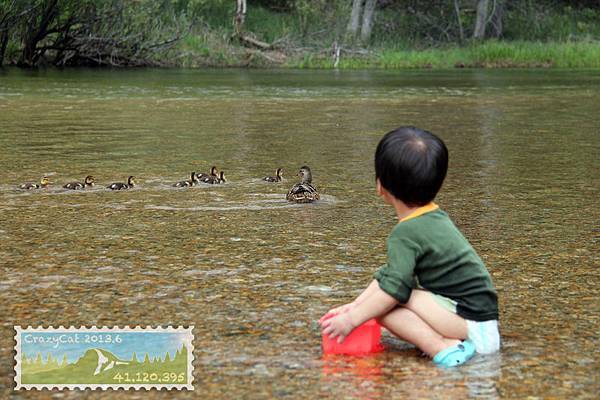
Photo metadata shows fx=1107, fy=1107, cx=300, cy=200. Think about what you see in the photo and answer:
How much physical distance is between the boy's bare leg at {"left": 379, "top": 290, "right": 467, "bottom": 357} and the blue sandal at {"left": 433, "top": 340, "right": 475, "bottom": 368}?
1.9 inches

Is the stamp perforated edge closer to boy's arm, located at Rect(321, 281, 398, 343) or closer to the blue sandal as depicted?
boy's arm, located at Rect(321, 281, 398, 343)

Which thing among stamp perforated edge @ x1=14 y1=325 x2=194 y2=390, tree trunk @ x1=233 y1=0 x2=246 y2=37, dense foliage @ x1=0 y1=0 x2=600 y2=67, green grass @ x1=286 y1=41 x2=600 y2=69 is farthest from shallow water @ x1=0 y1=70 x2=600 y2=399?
tree trunk @ x1=233 y1=0 x2=246 y2=37

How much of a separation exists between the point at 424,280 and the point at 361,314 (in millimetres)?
342

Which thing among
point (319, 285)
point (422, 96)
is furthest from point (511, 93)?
point (319, 285)

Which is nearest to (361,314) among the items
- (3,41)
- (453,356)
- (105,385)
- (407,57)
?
(453,356)

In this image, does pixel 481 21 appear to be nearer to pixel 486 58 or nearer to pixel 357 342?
pixel 486 58

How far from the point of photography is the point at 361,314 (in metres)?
4.68

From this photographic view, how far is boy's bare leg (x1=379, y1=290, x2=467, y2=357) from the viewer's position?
471 cm

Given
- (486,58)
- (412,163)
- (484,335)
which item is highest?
(412,163)

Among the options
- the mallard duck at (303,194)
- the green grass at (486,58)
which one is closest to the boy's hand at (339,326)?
the mallard duck at (303,194)

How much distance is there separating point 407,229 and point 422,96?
1929 centimetres

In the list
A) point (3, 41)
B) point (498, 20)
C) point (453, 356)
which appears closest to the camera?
point (453, 356)

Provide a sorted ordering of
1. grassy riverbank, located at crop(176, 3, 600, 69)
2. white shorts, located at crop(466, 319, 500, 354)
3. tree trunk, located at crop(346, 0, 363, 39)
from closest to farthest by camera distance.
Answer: white shorts, located at crop(466, 319, 500, 354) → grassy riverbank, located at crop(176, 3, 600, 69) → tree trunk, located at crop(346, 0, 363, 39)

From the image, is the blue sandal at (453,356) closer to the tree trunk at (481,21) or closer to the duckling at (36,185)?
the duckling at (36,185)
